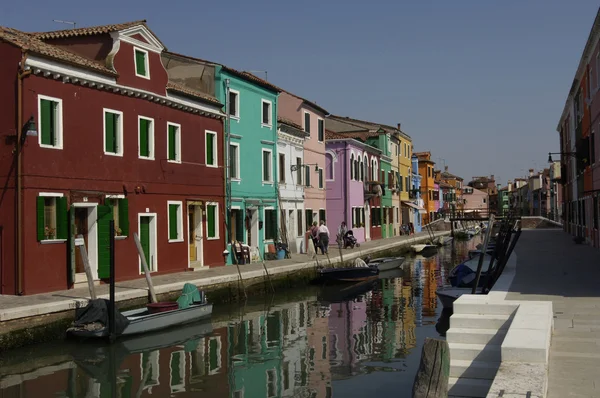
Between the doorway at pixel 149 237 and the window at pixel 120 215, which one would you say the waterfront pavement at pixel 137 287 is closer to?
the doorway at pixel 149 237

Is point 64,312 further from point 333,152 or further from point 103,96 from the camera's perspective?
point 333,152

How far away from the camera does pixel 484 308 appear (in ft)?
31.0

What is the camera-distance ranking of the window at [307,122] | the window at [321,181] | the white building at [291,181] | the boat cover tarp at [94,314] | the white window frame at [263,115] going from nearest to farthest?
1. the boat cover tarp at [94,314]
2. the white window frame at [263,115]
3. the white building at [291,181]
4. the window at [307,122]
5. the window at [321,181]

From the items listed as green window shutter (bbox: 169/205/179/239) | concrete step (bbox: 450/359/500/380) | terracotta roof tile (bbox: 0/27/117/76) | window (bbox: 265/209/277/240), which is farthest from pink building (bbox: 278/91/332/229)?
concrete step (bbox: 450/359/500/380)

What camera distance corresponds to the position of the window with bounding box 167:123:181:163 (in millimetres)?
21612

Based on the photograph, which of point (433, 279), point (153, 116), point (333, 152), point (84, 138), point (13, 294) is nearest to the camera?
point (13, 294)

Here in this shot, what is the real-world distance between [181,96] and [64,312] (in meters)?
10.3

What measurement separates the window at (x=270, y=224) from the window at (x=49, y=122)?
1281 cm

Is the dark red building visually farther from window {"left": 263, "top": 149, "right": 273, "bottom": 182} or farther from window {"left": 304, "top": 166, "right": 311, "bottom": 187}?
window {"left": 304, "top": 166, "right": 311, "bottom": 187}

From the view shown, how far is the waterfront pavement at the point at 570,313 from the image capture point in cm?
657

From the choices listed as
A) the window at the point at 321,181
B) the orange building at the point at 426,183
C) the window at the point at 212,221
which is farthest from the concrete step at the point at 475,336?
the orange building at the point at 426,183

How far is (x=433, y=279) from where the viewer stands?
27.6m

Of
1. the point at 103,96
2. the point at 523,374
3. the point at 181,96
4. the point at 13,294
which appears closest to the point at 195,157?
the point at 181,96

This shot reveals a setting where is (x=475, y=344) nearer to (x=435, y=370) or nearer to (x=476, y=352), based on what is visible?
(x=476, y=352)
